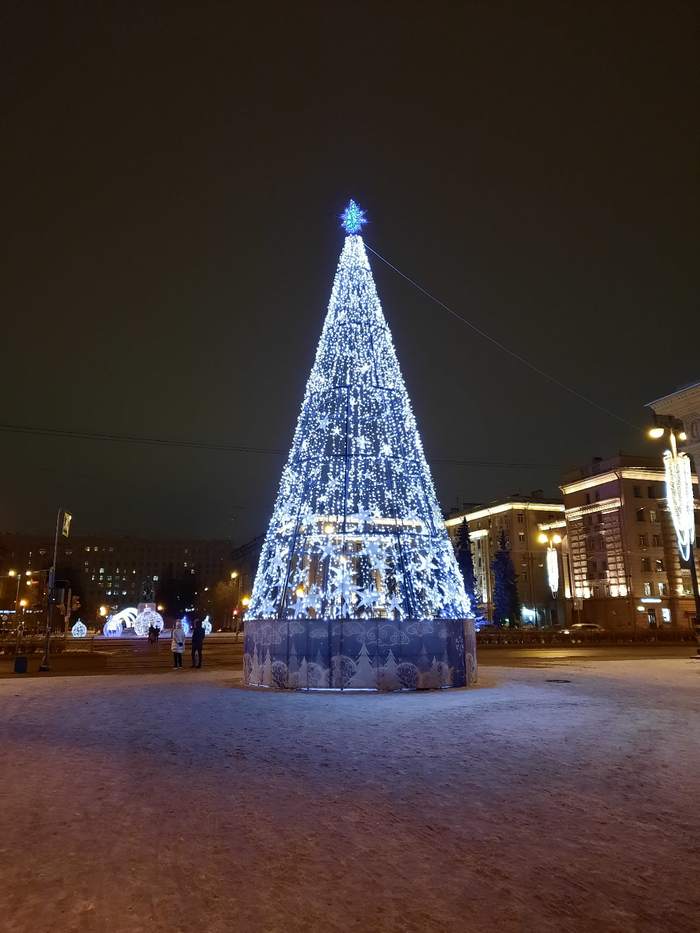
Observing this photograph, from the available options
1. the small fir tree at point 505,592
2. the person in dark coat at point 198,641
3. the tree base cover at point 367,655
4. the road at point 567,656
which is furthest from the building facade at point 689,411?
the small fir tree at point 505,592

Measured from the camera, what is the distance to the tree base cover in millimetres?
15812

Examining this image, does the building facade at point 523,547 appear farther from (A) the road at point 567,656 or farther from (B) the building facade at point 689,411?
(B) the building facade at point 689,411

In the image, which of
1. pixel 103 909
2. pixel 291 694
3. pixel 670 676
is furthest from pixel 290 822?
pixel 670 676

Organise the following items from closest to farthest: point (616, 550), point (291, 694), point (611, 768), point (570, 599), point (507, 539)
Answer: point (611, 768) < point (291, 694) < point (616, 550) < point (570, 599) < point (507, 539)

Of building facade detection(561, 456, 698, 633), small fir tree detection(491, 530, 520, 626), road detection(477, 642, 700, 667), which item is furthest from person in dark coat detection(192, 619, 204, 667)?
small fir tree detection(491, 530, 520, 626)

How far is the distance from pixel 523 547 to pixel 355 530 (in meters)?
79.5

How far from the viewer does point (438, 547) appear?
56.1 ft

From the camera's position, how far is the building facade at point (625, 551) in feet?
215

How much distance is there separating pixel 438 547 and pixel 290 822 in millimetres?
11766

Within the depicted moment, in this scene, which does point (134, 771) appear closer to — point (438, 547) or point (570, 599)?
point (438, 547)

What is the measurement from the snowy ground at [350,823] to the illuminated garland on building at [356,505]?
5.22 meters

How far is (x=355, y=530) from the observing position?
1662 centimetres

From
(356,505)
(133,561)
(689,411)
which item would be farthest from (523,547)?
(133,561)

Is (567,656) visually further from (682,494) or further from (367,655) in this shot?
(367,655)
